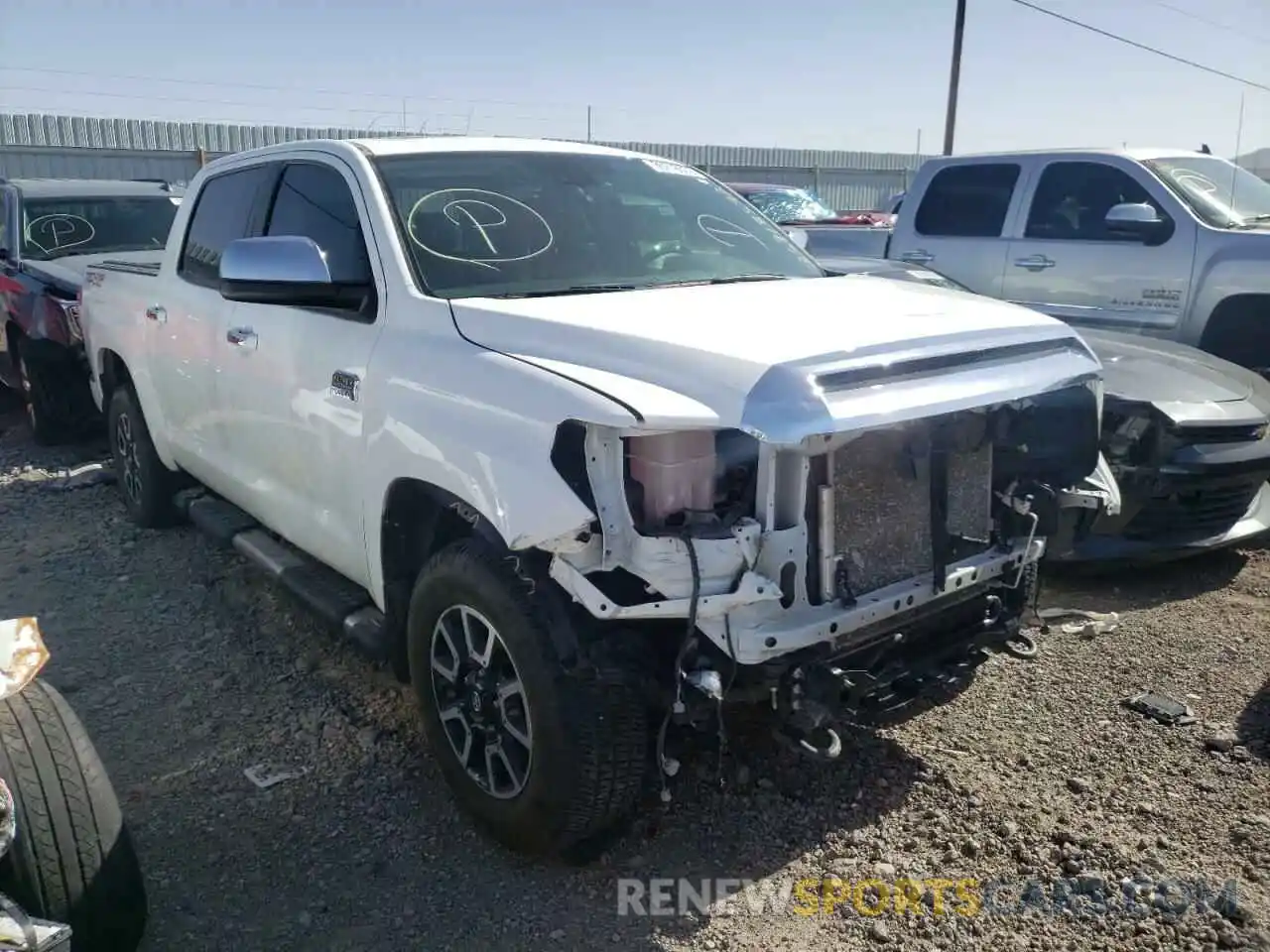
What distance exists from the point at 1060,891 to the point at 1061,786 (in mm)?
538

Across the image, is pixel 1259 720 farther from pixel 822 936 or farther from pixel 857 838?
pixel 822 936

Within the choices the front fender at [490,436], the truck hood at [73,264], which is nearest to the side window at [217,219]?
the front fender at [490,436]

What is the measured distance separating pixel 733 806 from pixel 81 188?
8264mm

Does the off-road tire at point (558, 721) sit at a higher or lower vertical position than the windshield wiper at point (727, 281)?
lower

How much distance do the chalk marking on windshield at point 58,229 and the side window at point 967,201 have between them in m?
6.71

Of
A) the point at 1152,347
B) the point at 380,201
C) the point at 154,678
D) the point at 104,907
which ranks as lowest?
the point at 154,678

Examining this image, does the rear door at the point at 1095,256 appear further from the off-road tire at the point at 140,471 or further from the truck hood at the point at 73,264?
the truck hood at the point at 73,264

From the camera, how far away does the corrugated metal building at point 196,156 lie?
60.0 feet

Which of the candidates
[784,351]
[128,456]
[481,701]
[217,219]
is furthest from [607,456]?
[128,456]

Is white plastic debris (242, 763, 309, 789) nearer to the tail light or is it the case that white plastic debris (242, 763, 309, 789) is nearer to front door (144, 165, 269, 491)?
front door (144, 165, 269, 491)

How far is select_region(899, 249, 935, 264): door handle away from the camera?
8.49m

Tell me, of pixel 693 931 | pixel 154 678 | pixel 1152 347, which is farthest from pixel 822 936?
Result: pixel 1152 347

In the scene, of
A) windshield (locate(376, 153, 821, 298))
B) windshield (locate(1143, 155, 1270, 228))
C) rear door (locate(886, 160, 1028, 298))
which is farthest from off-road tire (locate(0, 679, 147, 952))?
windshield (locate(1143, 155, 1270, 228))

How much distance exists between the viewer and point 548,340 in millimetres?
2945
